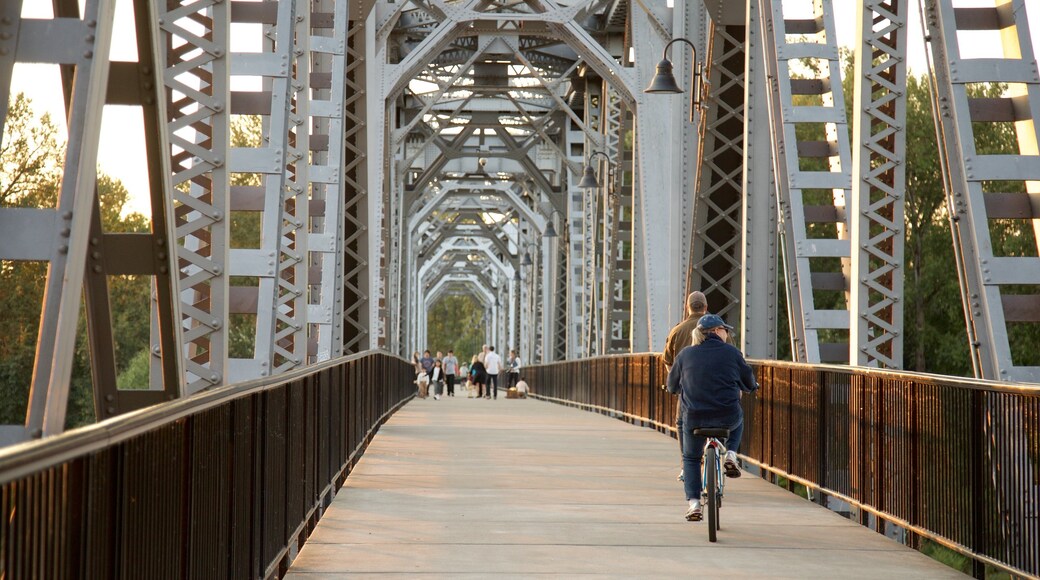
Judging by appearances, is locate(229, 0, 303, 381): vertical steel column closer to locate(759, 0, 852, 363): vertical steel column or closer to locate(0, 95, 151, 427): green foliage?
locate(759, 0, 852, 363): vertical steel column

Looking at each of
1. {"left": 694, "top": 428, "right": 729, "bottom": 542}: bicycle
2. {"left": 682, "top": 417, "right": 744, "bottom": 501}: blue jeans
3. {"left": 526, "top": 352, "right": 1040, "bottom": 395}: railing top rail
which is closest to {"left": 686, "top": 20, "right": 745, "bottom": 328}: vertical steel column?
{"left": 526, "top": 352, "right": 1040, "bottom": 395}: railing top rail

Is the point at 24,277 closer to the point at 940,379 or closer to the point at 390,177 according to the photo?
the point at 390,177

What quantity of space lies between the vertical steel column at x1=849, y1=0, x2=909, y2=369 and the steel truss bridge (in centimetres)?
2

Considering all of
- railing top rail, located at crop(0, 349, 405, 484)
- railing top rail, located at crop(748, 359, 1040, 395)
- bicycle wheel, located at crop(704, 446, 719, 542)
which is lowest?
bicycle wheel, located at crop(704, 446, 719, 542)

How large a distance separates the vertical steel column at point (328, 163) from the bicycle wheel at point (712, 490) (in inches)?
332

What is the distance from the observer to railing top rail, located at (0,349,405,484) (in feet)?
9.96

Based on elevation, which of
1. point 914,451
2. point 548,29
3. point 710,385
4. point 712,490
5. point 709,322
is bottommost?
point 712,490

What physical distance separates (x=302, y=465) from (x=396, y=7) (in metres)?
17.5

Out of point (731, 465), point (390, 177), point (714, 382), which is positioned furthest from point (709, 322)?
point (390, 177)

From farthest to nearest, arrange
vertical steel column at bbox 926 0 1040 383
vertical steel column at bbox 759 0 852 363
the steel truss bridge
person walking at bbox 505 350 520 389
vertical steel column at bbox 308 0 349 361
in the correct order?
person walking at bbox 505 350 520 389 → vertical steel column at bbox 308 0 349 361 → vertical steel column at bbox 759 0 852 363 → vertical steel column at bbox 926 0 1040 383 → the steel truss bridge

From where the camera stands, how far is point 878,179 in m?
13.0

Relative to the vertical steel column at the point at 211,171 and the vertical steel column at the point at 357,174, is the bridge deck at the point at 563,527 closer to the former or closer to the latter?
the vertical steel column at the point at 211,171

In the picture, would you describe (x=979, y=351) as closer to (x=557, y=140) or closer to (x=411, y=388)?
(x=411, y=388)

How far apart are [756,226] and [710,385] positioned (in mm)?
7299
